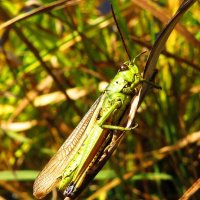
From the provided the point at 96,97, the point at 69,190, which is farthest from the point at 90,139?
the point at 96,97

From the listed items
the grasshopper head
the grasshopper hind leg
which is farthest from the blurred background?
the grasshopper hind leg

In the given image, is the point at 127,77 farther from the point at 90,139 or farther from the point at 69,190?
the point at 69,190

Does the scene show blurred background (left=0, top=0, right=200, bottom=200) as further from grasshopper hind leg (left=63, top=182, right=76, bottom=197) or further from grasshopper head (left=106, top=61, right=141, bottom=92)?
grasshopper hind leg (left=63, top=182, right=76, bottom=197)

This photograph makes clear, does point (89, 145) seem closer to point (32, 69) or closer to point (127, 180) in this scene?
point (127, 180)

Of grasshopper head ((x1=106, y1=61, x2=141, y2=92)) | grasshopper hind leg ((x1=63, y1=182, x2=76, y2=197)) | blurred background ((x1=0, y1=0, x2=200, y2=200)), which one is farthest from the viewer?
blurred background ((x1=0, y1=0, x2=200, y2=200))

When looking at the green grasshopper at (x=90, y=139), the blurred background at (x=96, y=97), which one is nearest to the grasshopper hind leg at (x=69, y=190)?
the green grasshopper at (x=90, y=139)
